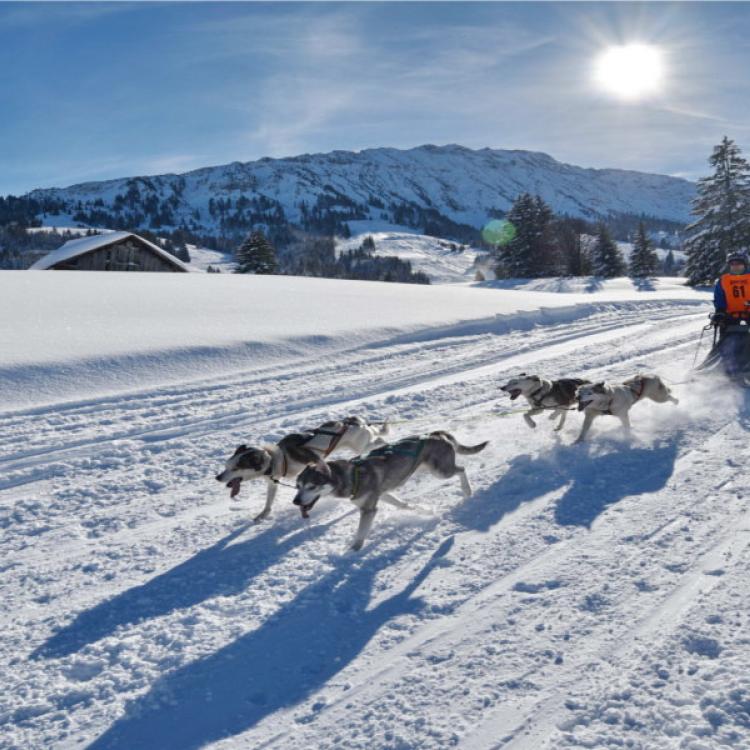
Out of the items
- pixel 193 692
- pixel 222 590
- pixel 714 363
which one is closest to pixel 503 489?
pixel 222 590

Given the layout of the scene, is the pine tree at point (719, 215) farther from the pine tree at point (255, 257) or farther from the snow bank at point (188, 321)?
the pine tree at point (255, 257)

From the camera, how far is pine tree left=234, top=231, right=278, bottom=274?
4138 cm

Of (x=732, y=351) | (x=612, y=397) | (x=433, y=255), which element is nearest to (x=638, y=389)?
(x=612, y=397)

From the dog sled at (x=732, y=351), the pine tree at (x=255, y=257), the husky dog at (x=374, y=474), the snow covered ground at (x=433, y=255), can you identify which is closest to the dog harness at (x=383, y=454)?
the husky dog at (x=374, y=474)

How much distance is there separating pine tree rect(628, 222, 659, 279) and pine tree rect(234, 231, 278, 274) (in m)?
31.0

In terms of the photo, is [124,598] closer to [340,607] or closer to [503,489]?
[340,607]

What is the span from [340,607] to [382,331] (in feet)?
34.3

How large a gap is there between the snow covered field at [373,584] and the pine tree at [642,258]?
150 feet

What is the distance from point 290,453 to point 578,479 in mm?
2884

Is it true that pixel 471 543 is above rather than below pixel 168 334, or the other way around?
below

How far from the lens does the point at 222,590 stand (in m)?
4.21

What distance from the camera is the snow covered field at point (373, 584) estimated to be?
3.03 m

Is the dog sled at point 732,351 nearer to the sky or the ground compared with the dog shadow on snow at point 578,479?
nearer to the sky

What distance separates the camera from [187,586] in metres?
4.28
